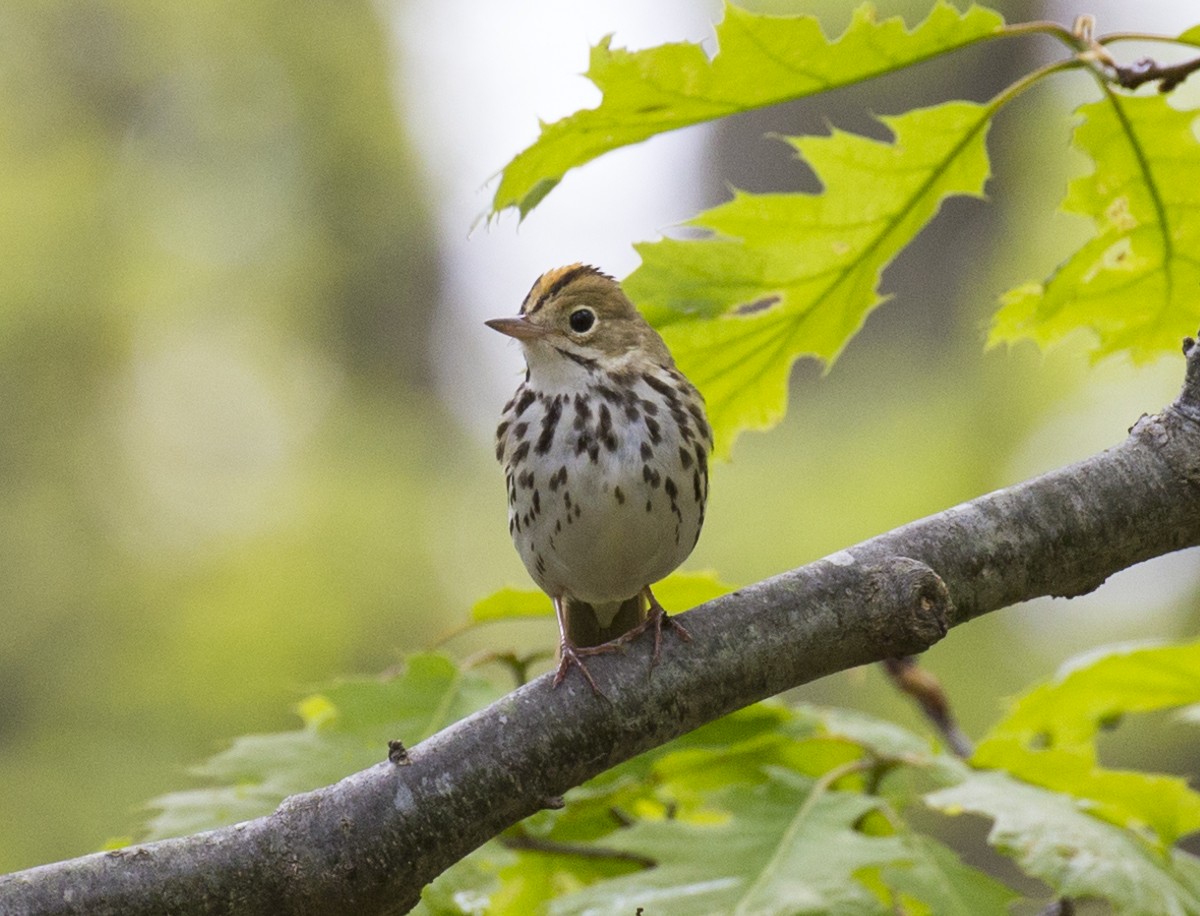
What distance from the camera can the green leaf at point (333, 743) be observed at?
1557mm

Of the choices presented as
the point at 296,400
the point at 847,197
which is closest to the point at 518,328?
the point at 847,197

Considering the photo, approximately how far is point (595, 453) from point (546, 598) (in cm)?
30

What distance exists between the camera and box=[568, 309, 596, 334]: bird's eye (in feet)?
7.19

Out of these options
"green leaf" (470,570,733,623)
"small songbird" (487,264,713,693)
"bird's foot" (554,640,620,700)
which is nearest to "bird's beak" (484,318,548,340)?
"small songbird" (487,264,713,693)

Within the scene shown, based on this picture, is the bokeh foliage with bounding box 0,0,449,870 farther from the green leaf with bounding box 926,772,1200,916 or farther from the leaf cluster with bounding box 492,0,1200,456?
the green leaf with bounding box 926,772,1200,916

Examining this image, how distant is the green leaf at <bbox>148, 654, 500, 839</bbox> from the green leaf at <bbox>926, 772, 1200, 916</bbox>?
621 millimetres

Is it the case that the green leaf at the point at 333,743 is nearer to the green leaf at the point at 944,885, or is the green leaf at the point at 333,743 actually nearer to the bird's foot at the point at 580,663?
the bird's foot at the point at 580,663

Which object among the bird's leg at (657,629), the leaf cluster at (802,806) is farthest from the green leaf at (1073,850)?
the bird's leg at (657,629)

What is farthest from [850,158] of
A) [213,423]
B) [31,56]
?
[31,56]

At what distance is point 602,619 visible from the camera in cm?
225

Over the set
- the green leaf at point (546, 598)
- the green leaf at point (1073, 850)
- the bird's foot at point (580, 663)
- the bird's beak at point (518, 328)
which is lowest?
the green leaf at point (1073, 850)

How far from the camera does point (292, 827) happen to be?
3.88 ft

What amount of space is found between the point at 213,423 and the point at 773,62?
620 centimetres

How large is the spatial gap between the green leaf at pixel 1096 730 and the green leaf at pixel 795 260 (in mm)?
513
